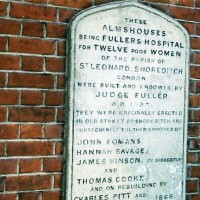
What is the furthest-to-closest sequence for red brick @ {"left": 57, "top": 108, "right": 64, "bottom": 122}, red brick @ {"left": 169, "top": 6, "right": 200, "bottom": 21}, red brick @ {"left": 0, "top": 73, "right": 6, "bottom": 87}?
red brick @ {"left": 169, "top": 6, "right": 200, "bottom": 21}, red brick @ {"left": 57, "top": 108, "right": 64, "bottom": 122}, red brick @ {"left": 0, "top": 73, "right": 6, "bottom": 87}

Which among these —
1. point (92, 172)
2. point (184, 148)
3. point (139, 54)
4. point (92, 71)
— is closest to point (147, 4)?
point (139, 54)

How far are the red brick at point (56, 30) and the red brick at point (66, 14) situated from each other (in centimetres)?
4

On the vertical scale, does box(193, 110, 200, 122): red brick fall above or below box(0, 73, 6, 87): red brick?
below

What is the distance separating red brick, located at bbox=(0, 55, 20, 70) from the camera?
1.66m

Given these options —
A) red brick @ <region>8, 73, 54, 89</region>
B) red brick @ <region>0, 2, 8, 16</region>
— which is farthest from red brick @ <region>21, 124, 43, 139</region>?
red brick @ <region>0, 2, 8, 16</region>

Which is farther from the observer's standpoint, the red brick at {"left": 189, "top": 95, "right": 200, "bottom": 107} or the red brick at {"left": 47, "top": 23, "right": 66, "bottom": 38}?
the red brick at {"left": 189, "top": 95, "right": 200, "bottom": 107}

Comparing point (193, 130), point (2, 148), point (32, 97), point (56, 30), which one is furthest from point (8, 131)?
point (193, 130)

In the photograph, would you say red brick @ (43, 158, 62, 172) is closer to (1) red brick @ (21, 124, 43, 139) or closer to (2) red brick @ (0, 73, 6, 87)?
(1) red brick @ (21, 124, 43, 139)

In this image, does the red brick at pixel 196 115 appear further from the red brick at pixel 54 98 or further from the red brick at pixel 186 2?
the red brick at pixel 54 98

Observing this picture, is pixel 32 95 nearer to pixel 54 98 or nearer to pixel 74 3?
pixel 54 98

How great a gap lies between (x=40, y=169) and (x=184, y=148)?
85 centimetres

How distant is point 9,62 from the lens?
1666 mm

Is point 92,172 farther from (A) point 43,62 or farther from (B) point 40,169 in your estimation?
Answer: (A) point 43,62

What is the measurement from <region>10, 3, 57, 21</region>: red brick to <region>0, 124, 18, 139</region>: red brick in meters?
0.56
